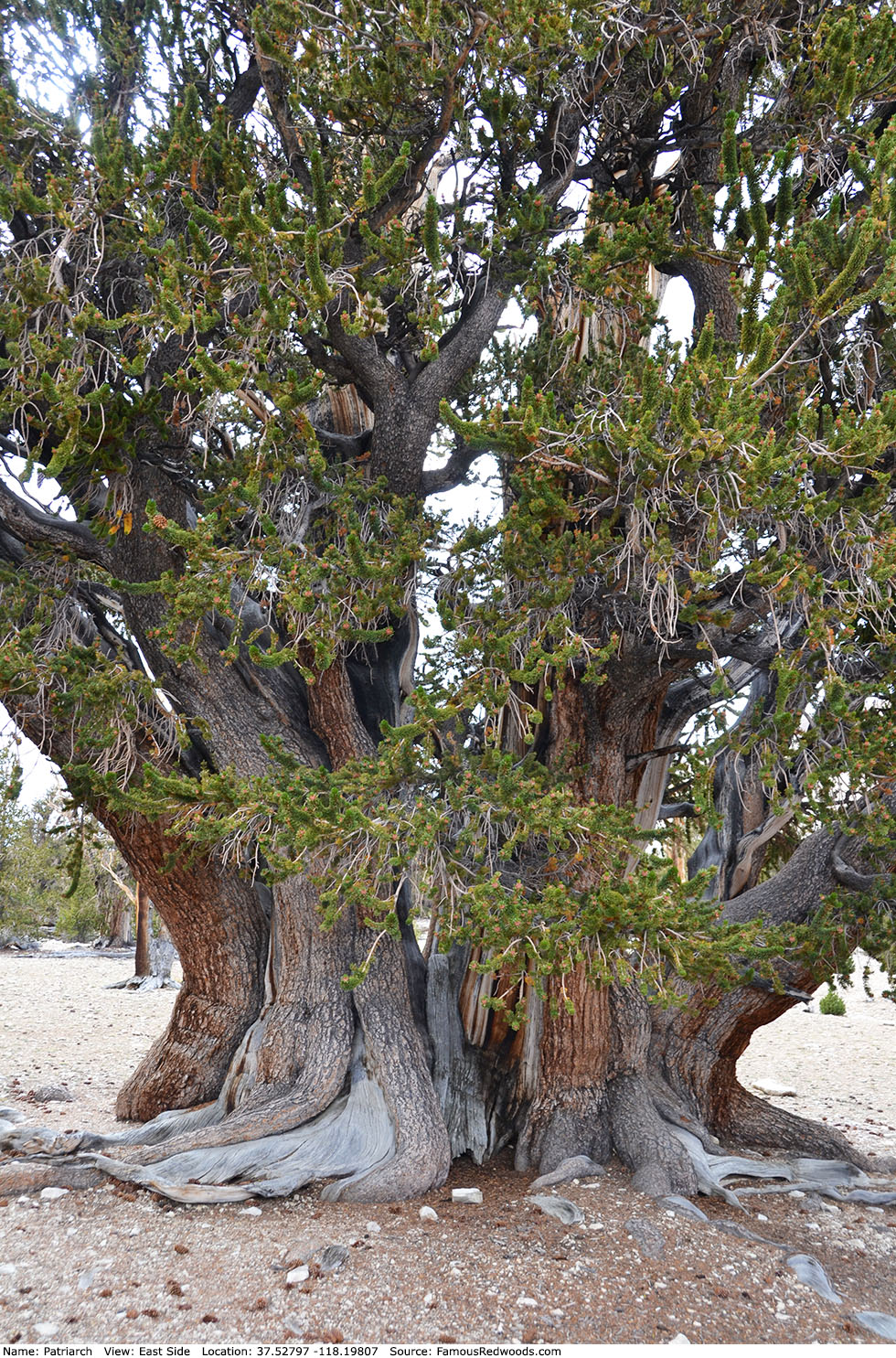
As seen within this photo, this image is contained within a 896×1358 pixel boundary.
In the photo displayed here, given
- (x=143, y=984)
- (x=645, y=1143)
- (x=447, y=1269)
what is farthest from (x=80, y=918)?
(x=447, y=1269)

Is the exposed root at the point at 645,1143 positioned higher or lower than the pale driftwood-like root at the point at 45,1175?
higher

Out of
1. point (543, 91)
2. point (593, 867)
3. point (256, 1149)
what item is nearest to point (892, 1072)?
point (593, 867)

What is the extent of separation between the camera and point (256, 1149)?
185 inches

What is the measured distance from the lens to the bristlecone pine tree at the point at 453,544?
4.04m

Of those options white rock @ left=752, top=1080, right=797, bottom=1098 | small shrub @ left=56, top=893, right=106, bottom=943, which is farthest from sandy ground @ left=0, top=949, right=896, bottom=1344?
small shrub @ left=56, top=893, right=106, bottom=943

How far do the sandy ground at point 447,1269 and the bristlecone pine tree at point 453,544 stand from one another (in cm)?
34

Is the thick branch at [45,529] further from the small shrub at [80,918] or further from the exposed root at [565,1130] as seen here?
the small shrub at [80,918]

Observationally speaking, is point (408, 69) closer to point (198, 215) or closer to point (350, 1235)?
point (198, 215)

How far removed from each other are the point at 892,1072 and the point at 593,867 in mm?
8320

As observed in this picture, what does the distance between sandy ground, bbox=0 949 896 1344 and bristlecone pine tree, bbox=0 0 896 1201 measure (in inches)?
13.5

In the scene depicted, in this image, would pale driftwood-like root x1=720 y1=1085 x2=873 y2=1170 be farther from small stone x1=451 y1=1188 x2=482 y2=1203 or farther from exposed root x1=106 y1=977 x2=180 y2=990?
exposed root x1=106 y1=977 x2=180 y2=990

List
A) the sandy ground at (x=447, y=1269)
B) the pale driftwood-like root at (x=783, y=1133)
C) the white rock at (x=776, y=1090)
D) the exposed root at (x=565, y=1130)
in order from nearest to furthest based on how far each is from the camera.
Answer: the sandy ground at (x=447, y=1269), the exposed root at (x=565, y=1130), the pale driftwood-like root at (x=783, y=1133), the white rock at (x=776, y=1090)

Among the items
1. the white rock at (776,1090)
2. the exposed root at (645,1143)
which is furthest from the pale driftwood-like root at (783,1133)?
the white rock at (776,1090)

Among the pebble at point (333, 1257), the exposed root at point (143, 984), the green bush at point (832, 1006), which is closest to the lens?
the pebble at point (333, 1257)
